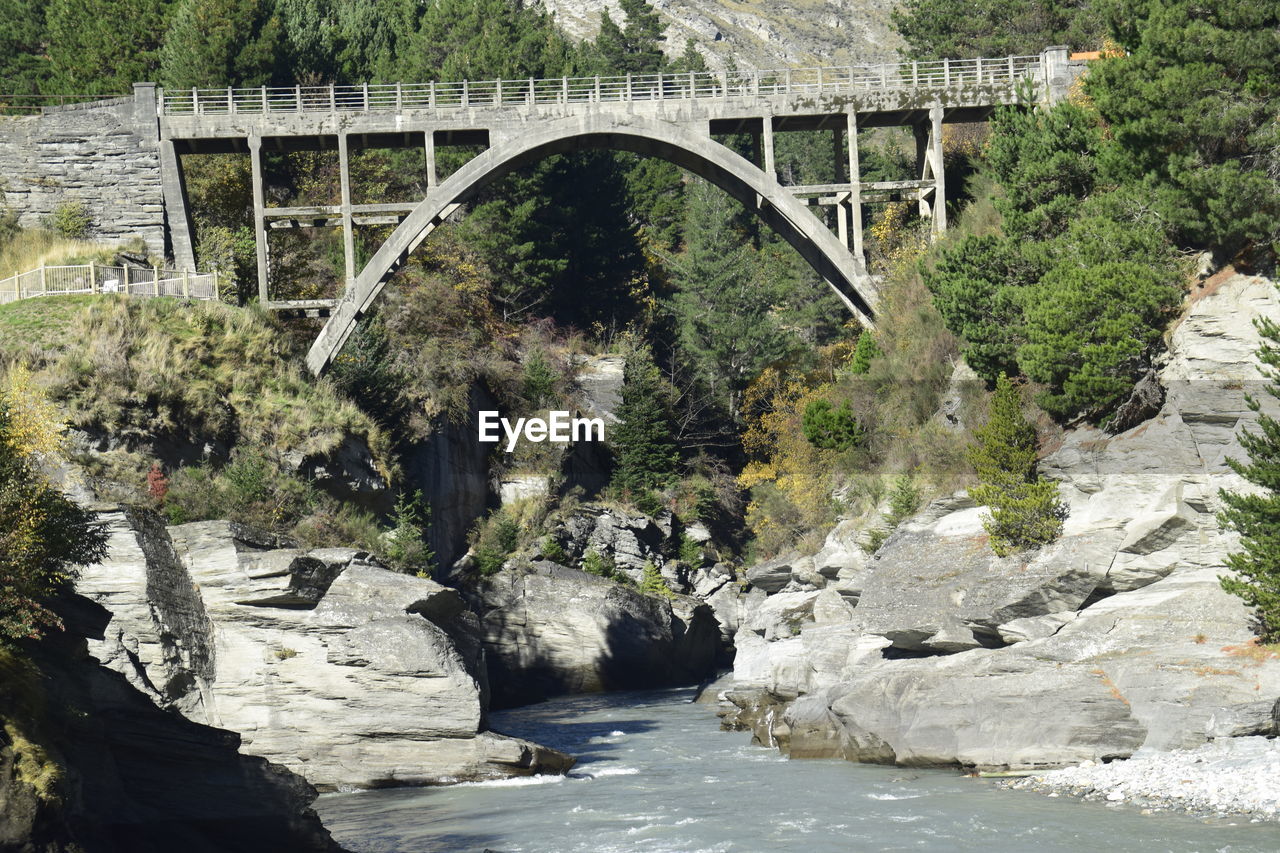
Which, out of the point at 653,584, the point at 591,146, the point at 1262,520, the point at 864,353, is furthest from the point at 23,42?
the point at 1262,520

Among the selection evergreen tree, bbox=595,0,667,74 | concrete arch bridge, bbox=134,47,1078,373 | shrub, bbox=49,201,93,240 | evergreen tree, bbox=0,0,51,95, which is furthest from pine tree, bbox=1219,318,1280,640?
evergreen tree, bbox=595,0,667,74

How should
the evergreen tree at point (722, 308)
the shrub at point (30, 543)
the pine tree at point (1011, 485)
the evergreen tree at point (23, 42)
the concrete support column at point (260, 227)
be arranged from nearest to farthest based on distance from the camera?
the shrub at point (30, 543), the pine tree at point (1011, 485), the concrete support column at point (260, 227), the evergreen tree at point (722, 308), the evergreen tree at point (23, 42)

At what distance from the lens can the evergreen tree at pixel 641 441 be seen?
45.3 meters

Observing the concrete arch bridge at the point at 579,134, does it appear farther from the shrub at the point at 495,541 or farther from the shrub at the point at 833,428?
the shrub at the point at 495,541

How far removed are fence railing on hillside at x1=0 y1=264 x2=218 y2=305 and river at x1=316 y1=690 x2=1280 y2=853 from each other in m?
14.3

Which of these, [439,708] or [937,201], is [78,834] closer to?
[439,708]

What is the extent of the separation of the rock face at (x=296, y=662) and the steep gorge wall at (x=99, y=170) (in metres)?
14.0

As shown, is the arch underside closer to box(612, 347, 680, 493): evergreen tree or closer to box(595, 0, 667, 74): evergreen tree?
box(612, 347, 680, 493): evergreen tree

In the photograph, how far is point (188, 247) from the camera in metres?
37.6

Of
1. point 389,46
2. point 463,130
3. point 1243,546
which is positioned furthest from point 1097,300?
point 389,46

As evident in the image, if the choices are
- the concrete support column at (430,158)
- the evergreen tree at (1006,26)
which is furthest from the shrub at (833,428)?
the evergreen tree at (1006,26)

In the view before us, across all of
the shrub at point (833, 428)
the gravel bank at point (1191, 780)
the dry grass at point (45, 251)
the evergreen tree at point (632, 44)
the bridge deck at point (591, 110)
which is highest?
the evergreen tree at point (632, 44)

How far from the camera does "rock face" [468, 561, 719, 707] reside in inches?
1510

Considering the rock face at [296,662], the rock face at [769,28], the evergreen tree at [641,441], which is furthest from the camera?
the rock face at [769,28]
